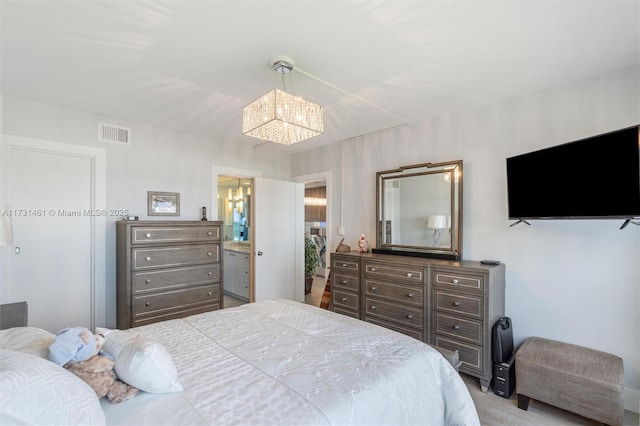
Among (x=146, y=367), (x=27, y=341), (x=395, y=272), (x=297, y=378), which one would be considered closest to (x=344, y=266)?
(x=395, y=272)

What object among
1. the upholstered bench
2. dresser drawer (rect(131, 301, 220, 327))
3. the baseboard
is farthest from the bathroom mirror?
dresser drawer (rect(131, 301, 220, 327))

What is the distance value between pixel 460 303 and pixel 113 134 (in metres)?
3.89

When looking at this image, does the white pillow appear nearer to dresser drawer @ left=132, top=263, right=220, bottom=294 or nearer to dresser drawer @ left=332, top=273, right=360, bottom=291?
dresser drawer @ left=132, top=263, right=220, bottom=294

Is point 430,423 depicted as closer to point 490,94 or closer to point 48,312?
point 490,94

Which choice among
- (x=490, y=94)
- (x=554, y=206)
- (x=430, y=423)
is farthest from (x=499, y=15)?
(x=430, y=423)

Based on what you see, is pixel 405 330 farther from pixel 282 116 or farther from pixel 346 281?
pixel 282 116

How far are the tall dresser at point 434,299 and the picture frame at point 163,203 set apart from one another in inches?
86.0

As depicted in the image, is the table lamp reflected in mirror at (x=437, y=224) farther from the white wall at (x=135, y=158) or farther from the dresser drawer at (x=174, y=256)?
the white wall at (x=135, y=158)

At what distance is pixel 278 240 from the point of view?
4652 mm

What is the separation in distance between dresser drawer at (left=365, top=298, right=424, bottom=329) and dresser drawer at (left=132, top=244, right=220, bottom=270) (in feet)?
6.21

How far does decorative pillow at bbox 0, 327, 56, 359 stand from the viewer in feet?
4.02

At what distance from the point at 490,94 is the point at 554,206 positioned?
3.62ft

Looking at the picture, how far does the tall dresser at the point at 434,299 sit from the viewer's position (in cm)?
247

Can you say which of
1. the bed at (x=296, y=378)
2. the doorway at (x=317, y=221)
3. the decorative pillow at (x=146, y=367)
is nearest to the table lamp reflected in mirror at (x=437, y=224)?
the bed at (x=296, y=378)
